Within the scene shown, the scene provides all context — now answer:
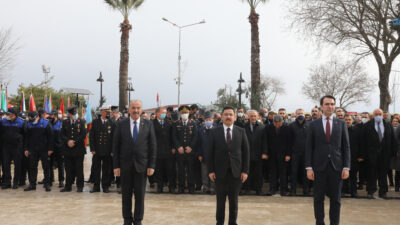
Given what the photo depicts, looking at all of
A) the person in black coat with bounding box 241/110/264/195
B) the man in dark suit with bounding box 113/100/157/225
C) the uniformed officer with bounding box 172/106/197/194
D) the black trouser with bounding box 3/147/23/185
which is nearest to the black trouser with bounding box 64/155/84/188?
the black trouser with bounding box 3/147/23/185

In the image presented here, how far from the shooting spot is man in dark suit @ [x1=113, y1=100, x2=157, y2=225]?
18.8ft

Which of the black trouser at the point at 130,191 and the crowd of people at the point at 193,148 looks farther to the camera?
the crowd of people at the point at 193,148

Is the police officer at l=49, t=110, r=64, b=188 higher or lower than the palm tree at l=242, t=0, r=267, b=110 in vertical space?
lower

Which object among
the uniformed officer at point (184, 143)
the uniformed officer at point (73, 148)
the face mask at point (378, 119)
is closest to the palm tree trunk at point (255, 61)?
the face mask at point (378, 119)

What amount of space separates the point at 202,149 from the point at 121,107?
13.1m

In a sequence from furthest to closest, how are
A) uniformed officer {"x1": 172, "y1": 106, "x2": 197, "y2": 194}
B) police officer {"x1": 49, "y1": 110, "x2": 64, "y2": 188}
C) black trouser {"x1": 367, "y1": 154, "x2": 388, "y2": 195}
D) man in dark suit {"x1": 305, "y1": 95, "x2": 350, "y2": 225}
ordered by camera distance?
police officer {"x1": 49, "y1": 110, "x2": 64, "y2": 188}, uniformed officer {"x1": 172, "y1": 106, "x2": 197, "y2": 194}, black trouser {"x1": 367, "y1": 154, "x2": 388, "y2": 195}, man in dark suit {"x1": 305, "y1": 95, "x2": 350, "y2": 225}

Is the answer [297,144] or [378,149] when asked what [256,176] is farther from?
[378,149]

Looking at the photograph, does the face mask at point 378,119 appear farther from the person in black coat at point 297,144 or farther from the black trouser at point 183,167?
the black trouser at point 183,167

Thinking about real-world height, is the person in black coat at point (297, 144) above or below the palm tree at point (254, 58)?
below

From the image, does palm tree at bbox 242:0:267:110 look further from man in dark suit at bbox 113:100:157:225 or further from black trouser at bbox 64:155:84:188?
man in dark suit at bbox 113:100:157:225

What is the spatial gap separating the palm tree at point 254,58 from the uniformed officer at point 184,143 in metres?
10.0

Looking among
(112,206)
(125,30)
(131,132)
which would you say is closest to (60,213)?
(112,206)

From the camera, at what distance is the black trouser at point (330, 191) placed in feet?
17.5

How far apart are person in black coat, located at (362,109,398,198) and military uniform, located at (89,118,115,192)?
632 centimetres
